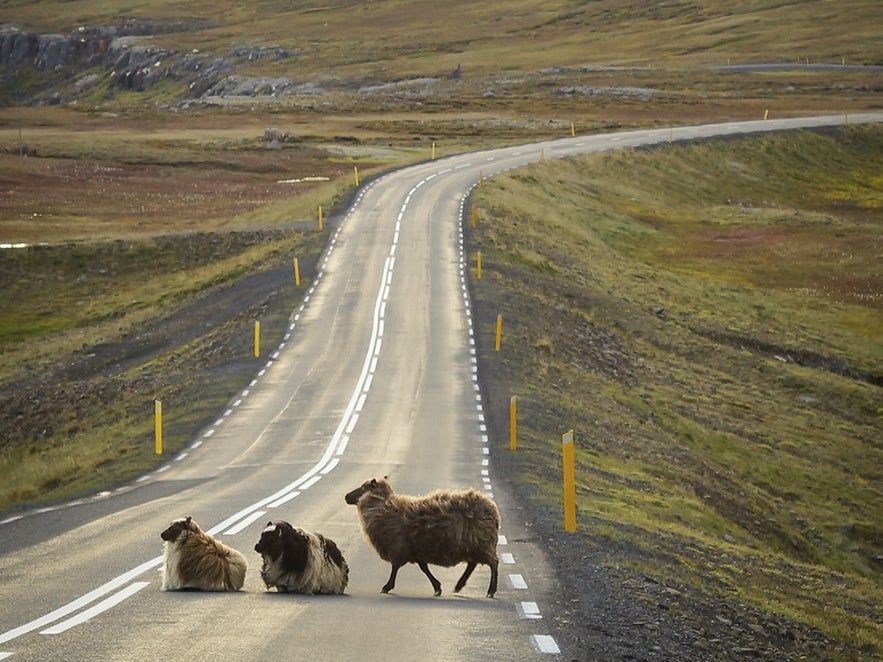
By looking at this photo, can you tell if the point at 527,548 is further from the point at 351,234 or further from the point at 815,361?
the point at 351,234

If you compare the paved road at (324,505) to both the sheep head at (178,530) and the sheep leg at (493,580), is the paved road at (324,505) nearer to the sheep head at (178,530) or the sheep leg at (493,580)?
the sheep leg at (493,580)

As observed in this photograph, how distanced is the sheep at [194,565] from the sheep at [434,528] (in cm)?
145

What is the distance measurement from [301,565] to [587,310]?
36.0m

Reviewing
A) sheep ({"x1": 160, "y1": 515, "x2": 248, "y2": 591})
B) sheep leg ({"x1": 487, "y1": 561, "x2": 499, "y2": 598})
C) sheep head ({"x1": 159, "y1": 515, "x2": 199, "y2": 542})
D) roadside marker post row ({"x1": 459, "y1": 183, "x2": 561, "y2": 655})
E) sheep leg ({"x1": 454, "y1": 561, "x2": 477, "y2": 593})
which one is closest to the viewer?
roadside marker post row ({"x1": 459, "y1": 183, "x2": 561, "y2": 655})

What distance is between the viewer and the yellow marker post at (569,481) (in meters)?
18.0

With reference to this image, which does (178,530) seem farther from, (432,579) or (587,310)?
(587,310)

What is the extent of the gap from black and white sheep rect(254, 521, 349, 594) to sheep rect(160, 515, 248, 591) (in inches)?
16.7

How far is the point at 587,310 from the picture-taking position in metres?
48.6

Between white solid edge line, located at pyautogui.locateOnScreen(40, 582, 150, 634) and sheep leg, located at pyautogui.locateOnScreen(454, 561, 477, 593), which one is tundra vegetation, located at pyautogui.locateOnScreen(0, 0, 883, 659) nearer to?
sheep leg, located at pyautogui.locateOnScreen(454, 561, 477, 593)

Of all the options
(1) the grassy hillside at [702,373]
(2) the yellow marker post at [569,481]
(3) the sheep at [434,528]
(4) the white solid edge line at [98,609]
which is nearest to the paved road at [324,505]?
(4) the white solid edge line at [98,609]

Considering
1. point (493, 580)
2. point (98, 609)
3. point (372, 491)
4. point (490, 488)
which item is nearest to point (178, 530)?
point (98, 609)

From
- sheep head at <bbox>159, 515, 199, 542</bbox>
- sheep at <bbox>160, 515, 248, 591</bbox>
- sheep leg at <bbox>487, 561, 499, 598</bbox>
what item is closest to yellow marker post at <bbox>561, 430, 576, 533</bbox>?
sheep leg at <bbox>487, 561, 499, 598</bbox>

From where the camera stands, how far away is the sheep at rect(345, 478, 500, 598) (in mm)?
13367

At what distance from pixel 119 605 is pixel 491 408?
20209mm
